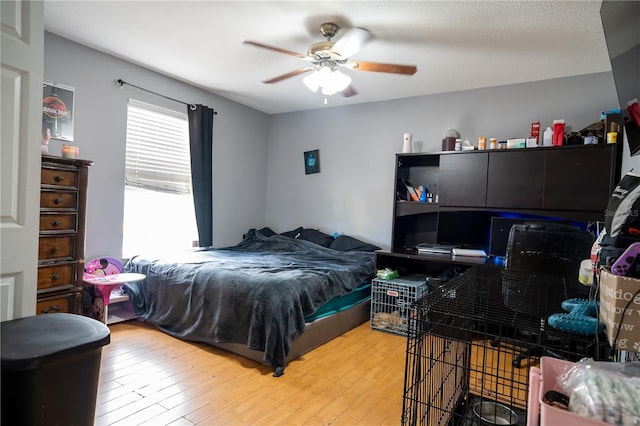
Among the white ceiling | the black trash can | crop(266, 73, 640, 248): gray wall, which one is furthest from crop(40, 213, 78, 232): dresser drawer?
crop(266, 73, 640, 248): gray wall

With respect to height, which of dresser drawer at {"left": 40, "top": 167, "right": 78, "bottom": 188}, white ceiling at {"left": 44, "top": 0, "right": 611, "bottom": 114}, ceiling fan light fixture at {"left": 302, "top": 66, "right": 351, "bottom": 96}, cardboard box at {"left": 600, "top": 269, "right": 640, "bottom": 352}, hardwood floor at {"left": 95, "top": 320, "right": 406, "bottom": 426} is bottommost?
hardwood floor at {"left": 95, "top": 320, "right": 406, "bottom": 426}

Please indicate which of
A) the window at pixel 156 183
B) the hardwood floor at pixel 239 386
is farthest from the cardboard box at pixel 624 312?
the window at pixel 156 183

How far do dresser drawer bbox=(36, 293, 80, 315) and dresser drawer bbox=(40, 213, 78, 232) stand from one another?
1.57 feet

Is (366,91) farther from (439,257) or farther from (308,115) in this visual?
(439,257)

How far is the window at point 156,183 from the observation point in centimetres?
345

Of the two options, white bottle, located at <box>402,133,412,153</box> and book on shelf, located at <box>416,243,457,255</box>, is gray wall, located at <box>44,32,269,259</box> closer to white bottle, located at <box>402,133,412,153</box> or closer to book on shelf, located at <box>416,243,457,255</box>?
white bottle, located at <box>402,133,412,153</box>

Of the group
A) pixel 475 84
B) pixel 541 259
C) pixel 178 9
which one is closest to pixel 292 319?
pixel 541 259

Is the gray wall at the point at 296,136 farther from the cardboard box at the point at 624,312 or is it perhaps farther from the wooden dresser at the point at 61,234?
the cardboard box at the point at 624,312

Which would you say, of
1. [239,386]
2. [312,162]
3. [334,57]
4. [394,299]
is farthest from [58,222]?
[312,162]

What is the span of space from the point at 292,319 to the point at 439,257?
1.58 metres

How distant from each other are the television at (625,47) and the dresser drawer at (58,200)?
3.11 meters

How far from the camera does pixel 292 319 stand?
2.43 metres

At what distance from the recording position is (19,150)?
1.34 metres

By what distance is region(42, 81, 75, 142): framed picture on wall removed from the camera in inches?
109
